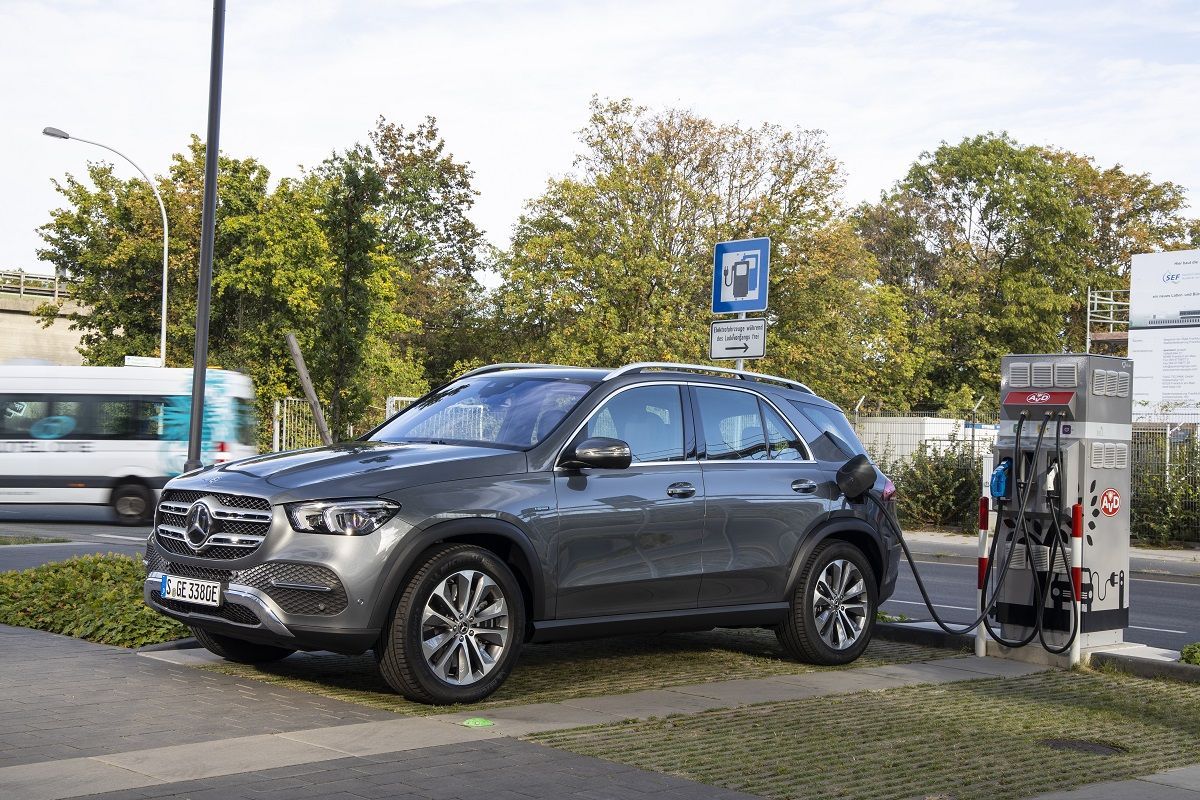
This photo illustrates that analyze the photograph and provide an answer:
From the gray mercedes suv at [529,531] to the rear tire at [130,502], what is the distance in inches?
677

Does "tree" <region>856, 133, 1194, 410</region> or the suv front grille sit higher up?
"tree" <region>856, 133, 1194, 410</region>

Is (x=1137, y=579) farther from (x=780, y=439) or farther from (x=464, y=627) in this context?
(x=464, y=627)

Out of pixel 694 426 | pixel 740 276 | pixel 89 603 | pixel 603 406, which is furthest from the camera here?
pixel 740 276

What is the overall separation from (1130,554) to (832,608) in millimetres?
13131

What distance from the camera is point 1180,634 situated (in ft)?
40.9

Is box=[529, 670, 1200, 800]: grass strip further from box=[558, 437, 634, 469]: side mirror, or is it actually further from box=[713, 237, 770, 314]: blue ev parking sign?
box=[713, 237, 770, 314]: blue ev parking sign

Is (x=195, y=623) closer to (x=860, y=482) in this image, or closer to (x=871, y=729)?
(x=871, y=729)

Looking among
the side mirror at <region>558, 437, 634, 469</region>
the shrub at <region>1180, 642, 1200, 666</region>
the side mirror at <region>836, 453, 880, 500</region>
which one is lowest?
the shrub at <region>1180, 642, 1200, 666</region>

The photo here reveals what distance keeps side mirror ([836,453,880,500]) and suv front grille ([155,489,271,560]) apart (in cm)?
391

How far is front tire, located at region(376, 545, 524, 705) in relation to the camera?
23.5ft

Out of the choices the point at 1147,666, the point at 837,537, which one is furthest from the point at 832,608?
the point at 1147,666

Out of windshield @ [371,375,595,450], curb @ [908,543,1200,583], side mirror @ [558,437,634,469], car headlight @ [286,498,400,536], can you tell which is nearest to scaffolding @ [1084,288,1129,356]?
curb @ [908,543,1200,583]

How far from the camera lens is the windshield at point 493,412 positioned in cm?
812

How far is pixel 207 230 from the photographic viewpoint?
13.7 m
